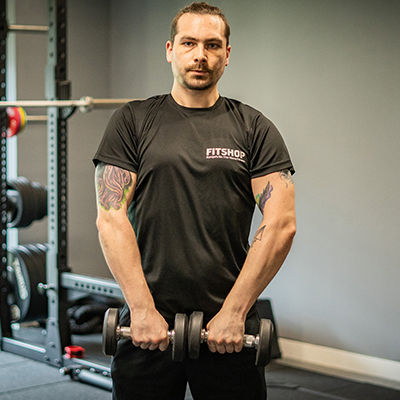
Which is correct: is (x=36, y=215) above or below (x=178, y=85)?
below

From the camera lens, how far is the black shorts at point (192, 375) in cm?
147

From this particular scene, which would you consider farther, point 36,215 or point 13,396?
point 36,215

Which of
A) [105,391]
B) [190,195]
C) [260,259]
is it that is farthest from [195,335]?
[105,391]

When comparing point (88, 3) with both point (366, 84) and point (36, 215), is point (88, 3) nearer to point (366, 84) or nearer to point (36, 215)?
point (36, 215)

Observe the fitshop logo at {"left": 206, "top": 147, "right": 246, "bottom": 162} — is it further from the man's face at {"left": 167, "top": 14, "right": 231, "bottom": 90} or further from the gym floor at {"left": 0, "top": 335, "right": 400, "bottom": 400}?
the gym floor at {"left": 0, "top": 335, "right": 400, "bottom": 400}

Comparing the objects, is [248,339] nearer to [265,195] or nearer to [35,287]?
[265,195]

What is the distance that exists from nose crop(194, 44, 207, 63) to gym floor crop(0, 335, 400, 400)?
1.98m

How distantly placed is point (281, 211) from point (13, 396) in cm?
208

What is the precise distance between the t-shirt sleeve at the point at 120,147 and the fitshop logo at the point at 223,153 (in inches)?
8.0

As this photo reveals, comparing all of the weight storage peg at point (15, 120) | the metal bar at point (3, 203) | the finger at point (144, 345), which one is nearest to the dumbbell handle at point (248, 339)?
the finger at point (144, 345)

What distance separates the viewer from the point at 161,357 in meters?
1.47

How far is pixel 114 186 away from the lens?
1461 mm

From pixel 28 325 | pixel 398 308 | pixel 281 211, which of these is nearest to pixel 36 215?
pixel 28 325

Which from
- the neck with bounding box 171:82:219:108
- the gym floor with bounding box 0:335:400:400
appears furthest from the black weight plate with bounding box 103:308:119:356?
the gym floor with bounding box 0:335:400:400
